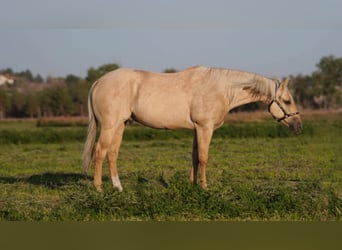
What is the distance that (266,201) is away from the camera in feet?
21.1

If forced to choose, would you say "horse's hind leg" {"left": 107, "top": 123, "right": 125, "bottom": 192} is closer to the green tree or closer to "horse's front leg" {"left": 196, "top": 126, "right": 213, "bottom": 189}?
"horse's front leg" {"left": 196, "top": 126, "right": 213, "bottom": 189}

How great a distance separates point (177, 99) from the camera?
799 cm

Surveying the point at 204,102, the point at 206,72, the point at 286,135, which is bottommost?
the point at 286,135

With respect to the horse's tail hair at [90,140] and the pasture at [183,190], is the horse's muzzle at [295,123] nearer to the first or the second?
the pasture at [183,190]

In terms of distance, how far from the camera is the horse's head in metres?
8.33

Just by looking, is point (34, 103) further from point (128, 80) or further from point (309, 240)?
point (309, 240)

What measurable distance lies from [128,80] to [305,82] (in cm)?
5683

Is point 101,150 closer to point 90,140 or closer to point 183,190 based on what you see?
point 90,140

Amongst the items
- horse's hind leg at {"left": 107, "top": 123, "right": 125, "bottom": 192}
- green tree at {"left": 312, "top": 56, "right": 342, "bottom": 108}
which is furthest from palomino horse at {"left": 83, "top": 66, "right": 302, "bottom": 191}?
green tree at {"left": 312, "top": 56, "right": 342, "bottom": 108}

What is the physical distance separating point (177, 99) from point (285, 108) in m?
1.91

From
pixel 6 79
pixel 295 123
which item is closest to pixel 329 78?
pixel 6 79

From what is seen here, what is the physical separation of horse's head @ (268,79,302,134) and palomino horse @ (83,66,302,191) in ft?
0.05

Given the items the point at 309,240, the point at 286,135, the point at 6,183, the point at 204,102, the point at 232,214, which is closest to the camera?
the point at 309,240

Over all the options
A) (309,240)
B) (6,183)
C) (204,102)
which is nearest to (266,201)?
(204,102)
